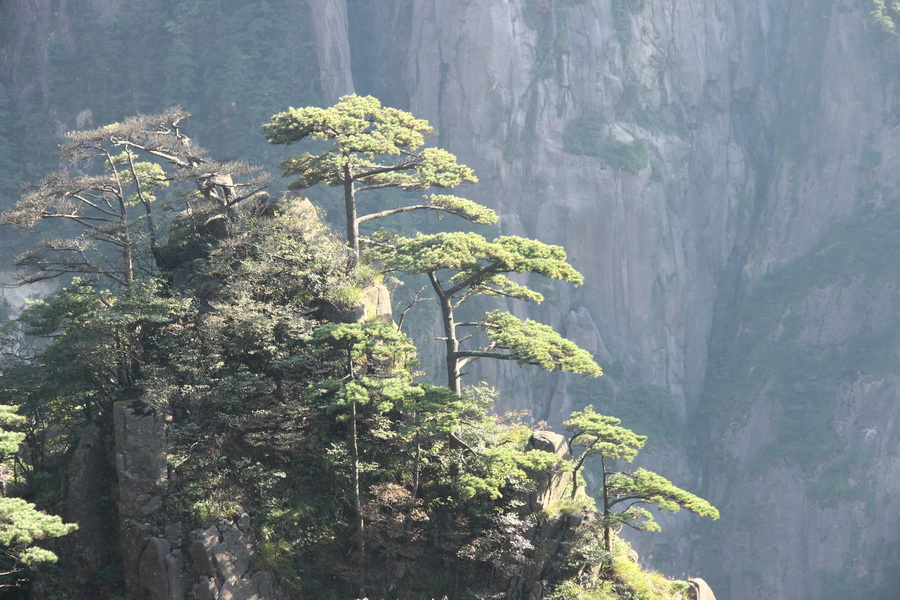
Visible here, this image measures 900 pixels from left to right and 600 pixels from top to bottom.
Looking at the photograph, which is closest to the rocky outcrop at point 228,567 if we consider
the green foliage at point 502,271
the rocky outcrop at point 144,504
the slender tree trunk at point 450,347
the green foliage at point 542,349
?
the rocky outcrop at point 144,504

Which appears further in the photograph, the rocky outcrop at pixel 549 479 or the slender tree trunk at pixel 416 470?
the rocky outcrop at pixel 549 479

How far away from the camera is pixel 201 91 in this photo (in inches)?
2276

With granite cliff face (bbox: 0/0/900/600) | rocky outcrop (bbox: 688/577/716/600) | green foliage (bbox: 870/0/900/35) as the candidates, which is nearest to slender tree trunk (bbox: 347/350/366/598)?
rocky outcrop (bbox: 688/577/716/600)

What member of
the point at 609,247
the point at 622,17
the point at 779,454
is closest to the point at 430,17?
the point at 622,17

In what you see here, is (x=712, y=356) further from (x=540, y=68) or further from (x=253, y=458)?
(x=253, y=458)

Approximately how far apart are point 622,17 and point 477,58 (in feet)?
32.9

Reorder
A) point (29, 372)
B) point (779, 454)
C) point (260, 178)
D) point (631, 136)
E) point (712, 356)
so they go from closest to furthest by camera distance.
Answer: point (29, 372) < point (260, 178) < point (779, 454) < point (631, 136) < point (712, 356)

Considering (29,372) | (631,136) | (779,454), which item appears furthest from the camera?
(631,136)

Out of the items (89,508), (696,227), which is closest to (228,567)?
(89,508)

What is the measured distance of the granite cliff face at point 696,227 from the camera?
5362 cm

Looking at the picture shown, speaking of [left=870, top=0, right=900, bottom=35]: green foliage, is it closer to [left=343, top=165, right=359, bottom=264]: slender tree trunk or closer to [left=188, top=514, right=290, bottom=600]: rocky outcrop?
[left=343, top=165, right=359, bottom=264]: slender tree trunk

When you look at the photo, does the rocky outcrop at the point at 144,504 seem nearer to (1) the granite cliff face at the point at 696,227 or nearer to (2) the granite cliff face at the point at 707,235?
(1) the granite cliff face at the point at 696,227

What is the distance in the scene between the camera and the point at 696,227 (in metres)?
63.6

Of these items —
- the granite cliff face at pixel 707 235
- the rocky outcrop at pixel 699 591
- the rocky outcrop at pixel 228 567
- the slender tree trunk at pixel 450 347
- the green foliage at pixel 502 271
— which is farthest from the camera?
the granite cliff face at pixel 707 235
